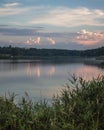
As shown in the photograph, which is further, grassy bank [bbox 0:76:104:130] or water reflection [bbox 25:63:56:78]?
water reflection [bbox 25:63:56:78]

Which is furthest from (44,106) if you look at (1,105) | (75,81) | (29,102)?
(75,81)

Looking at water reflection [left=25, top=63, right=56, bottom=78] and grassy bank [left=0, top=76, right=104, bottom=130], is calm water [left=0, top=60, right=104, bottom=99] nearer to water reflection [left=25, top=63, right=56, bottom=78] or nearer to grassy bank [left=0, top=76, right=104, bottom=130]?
water reflection [left=25, top=63, right=56, bottom=78]

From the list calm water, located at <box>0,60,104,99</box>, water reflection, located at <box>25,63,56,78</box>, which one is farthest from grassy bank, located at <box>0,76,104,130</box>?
water reflection, located at <box>25,63,56,78</box>

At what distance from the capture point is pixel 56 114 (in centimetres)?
691

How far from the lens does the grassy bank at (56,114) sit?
6.52m

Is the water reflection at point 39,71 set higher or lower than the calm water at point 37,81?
lower

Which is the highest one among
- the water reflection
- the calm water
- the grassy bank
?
the grassy bank

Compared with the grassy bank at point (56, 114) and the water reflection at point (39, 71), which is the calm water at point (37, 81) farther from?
the grassy bank at point (56, 114)

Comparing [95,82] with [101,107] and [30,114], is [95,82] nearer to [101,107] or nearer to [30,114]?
[101,107]

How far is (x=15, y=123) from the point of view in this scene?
669 centimetres

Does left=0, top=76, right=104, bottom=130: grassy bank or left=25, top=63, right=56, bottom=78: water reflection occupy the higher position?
left=0, top=76, right=104, bottom=130: grassy bank

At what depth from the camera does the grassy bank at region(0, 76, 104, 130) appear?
6.52 m

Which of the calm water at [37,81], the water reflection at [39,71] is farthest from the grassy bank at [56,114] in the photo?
the water reflection at [39,71]

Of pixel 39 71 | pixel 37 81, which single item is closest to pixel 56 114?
pixel 37 81
